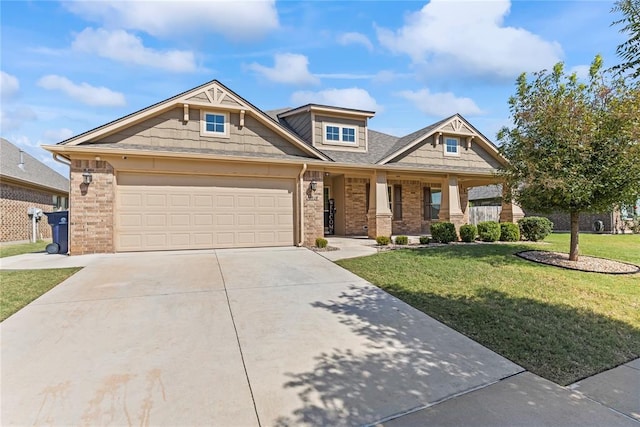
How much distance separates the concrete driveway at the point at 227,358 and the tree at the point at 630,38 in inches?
136

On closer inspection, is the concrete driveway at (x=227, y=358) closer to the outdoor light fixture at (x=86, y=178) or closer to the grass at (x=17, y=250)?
the outdoor light fixture at (x=86, y=178)

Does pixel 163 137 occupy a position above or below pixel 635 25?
above

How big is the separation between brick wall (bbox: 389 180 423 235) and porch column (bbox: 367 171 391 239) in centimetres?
316

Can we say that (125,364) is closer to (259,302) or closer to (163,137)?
(259,302)

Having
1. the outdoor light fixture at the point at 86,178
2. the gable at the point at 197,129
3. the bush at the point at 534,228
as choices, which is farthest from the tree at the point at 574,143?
the outdoor light fixture at the point at 86,178

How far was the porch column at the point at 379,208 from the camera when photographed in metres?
13.6

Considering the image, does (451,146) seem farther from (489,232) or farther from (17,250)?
(17,250)

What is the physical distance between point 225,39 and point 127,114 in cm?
394

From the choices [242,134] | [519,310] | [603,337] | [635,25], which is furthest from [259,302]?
[242,134]

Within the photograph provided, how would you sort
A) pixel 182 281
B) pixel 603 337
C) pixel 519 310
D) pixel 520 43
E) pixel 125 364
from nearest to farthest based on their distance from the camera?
pixel 125 364, pixel 603 337, pixel 519 310, pixel 182 281, pixel 520 43

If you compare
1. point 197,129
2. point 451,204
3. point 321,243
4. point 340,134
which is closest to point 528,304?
point 321,243

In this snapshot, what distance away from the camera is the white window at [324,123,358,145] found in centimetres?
1474

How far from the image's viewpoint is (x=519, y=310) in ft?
17.1

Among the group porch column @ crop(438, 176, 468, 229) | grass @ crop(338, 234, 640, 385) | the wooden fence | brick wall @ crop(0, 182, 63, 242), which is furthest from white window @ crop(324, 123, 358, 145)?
brick wall @ crop(0, 182, 63, 242)
